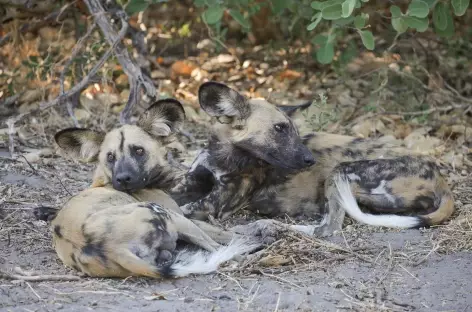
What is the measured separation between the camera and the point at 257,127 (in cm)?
467

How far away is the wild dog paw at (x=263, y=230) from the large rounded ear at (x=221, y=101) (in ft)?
2.32

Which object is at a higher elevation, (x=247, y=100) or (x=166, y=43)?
(x=247, y=100)

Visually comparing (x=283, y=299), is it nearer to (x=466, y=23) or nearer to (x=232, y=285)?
(x=232, y=285)

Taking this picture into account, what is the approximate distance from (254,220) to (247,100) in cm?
69

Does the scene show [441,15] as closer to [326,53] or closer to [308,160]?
[326,53]

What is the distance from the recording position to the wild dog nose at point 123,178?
4.07 metres

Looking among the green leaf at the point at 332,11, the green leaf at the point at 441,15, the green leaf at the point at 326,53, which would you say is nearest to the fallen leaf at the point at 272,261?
the green leaf at the point at 332,11

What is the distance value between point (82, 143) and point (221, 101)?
825 mm

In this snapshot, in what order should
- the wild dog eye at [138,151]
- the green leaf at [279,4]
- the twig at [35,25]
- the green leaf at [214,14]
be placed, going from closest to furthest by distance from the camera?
the wild dog eye at [138,151]
the green leaf at [214,14]
the green leaf at [279,4]
the twig at [35,25]

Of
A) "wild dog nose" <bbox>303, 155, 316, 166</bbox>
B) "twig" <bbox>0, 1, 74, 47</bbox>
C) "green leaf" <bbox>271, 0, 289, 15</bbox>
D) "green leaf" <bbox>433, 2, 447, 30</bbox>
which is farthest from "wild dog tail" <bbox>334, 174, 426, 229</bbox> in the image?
"twig" <bbox>0, 1, 74, 47</bbox>

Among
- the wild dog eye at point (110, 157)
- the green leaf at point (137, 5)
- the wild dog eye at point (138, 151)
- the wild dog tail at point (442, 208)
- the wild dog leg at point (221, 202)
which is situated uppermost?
the green leaf at point (137, 5)

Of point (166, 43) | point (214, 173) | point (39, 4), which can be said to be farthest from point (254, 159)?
point (166, 43)

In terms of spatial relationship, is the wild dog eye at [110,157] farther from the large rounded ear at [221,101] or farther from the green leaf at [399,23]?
the green leaf at [399,23]

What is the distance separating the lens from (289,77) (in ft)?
24.5
